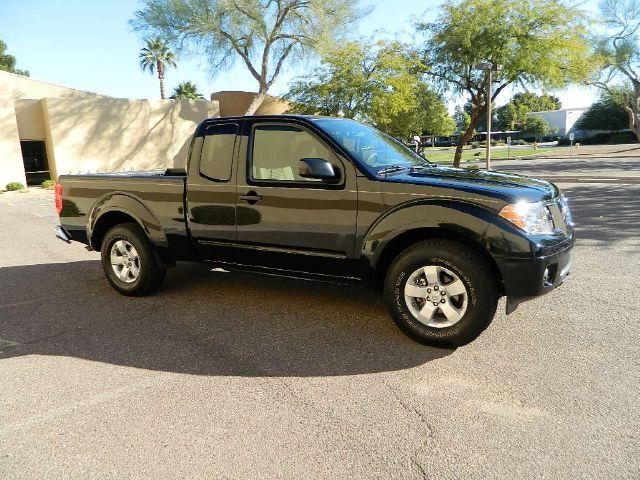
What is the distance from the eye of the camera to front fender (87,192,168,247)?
16.7 feet

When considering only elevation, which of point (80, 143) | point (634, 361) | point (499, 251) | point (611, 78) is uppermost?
point (611, 78)

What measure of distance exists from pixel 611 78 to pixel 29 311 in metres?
55.0

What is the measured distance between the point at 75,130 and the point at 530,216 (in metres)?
30.8

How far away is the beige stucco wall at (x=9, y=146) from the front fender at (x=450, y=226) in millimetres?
28308

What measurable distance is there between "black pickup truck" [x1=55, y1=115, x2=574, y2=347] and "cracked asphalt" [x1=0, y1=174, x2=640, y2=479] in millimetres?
458

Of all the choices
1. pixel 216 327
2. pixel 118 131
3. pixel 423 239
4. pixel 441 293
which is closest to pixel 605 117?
pixel 118 131

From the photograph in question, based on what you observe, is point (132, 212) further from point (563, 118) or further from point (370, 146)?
point (563, 118)

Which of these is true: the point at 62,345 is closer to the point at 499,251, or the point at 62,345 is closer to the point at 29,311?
the point at 29,311

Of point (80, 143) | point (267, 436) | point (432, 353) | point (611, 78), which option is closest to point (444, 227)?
point (432, 353)

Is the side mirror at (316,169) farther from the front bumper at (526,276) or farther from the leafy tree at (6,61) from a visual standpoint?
the leafy tree at (6,61)

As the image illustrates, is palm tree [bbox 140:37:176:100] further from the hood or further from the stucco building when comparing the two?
the hood

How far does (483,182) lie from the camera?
3939 mm

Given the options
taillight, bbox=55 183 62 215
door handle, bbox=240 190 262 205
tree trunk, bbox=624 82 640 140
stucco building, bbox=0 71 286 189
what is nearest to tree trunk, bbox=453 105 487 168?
stucco building, bbox=0 71 286 189

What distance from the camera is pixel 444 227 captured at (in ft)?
12.2
